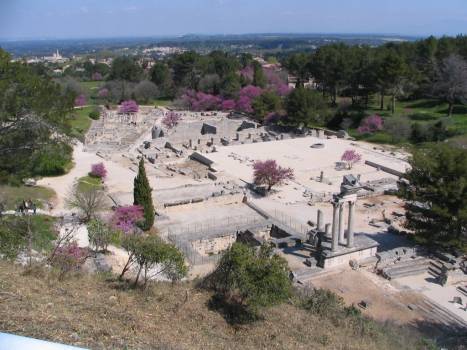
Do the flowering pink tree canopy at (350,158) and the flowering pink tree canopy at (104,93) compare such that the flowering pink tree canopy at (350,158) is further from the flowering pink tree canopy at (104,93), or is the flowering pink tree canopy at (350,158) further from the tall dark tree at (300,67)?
the flowering pink tree canopy at (104,93)

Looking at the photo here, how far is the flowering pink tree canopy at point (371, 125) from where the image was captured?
48.1 m

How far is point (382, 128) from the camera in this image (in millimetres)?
48000

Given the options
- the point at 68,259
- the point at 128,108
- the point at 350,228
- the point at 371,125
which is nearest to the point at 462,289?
the point at 350,228

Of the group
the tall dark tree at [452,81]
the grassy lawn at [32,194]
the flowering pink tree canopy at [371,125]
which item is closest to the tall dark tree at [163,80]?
the flowering pink tree canopy at [371,125]

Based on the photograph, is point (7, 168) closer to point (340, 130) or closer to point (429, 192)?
point (429, 192)

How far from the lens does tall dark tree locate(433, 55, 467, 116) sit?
159 ft

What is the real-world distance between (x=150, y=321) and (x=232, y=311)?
9.68ft

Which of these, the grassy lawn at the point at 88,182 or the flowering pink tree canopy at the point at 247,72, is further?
the flowering pink tree canopy at the point at 247,72

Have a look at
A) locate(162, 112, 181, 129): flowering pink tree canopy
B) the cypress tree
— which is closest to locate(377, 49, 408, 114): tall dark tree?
locate(162, 112, 181, 129): flowering pink tree canopy

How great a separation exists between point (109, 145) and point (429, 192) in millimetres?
29236

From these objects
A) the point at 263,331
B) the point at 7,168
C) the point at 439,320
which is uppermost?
the point at 7,168

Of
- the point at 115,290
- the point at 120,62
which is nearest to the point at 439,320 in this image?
the point at 115,290

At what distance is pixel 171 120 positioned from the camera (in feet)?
166

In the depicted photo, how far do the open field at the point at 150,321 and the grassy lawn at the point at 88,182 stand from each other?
16.7m
